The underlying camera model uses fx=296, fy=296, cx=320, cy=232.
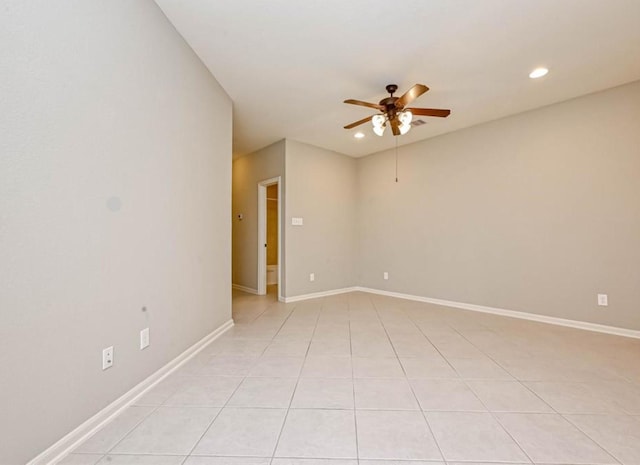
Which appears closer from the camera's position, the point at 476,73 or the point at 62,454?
the point at 62,454

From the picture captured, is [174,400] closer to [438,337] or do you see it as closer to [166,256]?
[166,256]

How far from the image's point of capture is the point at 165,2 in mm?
2018

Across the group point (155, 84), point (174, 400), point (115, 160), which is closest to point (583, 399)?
point (174, 400)

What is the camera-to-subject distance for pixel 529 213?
3736 millimetres

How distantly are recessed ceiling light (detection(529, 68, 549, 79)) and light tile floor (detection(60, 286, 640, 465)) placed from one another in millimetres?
2622

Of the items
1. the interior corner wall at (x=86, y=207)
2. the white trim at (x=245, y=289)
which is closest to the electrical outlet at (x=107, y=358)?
the interior corner wall at (x=86, y=207)

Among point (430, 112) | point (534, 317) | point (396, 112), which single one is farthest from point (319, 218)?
point (534, 317)

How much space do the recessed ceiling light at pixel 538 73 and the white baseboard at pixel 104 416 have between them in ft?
13.3

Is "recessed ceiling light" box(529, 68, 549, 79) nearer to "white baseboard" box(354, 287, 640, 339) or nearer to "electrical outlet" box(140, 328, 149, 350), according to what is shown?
"white baseboard" box(354, 287, 640, 339)

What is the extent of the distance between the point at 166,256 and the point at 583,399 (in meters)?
2.93

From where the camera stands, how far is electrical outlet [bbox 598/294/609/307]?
126 inches

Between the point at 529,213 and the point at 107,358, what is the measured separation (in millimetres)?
4460

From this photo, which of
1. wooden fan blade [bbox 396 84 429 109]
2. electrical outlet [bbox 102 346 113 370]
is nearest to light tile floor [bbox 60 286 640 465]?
electrical outlet [bbox 102 346 113 370]

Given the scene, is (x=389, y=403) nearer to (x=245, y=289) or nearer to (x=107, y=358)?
(x=107, y=358)
